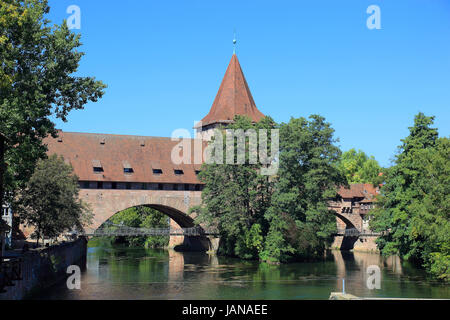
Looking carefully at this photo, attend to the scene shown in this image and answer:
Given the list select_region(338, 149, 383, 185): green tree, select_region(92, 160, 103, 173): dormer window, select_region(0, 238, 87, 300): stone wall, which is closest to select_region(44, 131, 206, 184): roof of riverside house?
select_region(92, 160, 103, 173): dormer window

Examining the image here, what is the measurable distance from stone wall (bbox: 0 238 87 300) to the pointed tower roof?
25.8m

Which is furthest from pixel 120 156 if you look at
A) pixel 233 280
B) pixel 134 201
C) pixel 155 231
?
pixel 233 280

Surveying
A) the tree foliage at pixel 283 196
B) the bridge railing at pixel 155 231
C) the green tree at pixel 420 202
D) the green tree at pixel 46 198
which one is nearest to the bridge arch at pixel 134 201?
the bridge railing at pixel 155 231

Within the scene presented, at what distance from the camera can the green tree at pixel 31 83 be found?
71.6 feet

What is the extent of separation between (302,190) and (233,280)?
12540 millimetres

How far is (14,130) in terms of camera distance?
22.2 meters

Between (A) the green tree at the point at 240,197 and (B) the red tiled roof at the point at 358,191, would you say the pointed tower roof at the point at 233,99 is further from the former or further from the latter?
(A) the green tree at the point at 240,197

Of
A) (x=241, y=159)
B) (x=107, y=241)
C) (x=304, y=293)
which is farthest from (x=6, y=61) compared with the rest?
(x=107, y=241)

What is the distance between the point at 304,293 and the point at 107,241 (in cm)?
4978

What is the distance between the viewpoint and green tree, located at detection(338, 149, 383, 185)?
89.8 meters

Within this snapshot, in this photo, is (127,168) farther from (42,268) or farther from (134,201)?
(42,268)

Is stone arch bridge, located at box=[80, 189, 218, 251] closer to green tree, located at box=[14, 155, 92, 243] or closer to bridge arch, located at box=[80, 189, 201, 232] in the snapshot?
bridge arch, located at box=[80, 189, 201, 232]

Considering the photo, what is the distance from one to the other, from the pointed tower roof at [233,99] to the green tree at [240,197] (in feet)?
51.9

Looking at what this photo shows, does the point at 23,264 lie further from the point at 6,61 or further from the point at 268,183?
the point at 268,183
